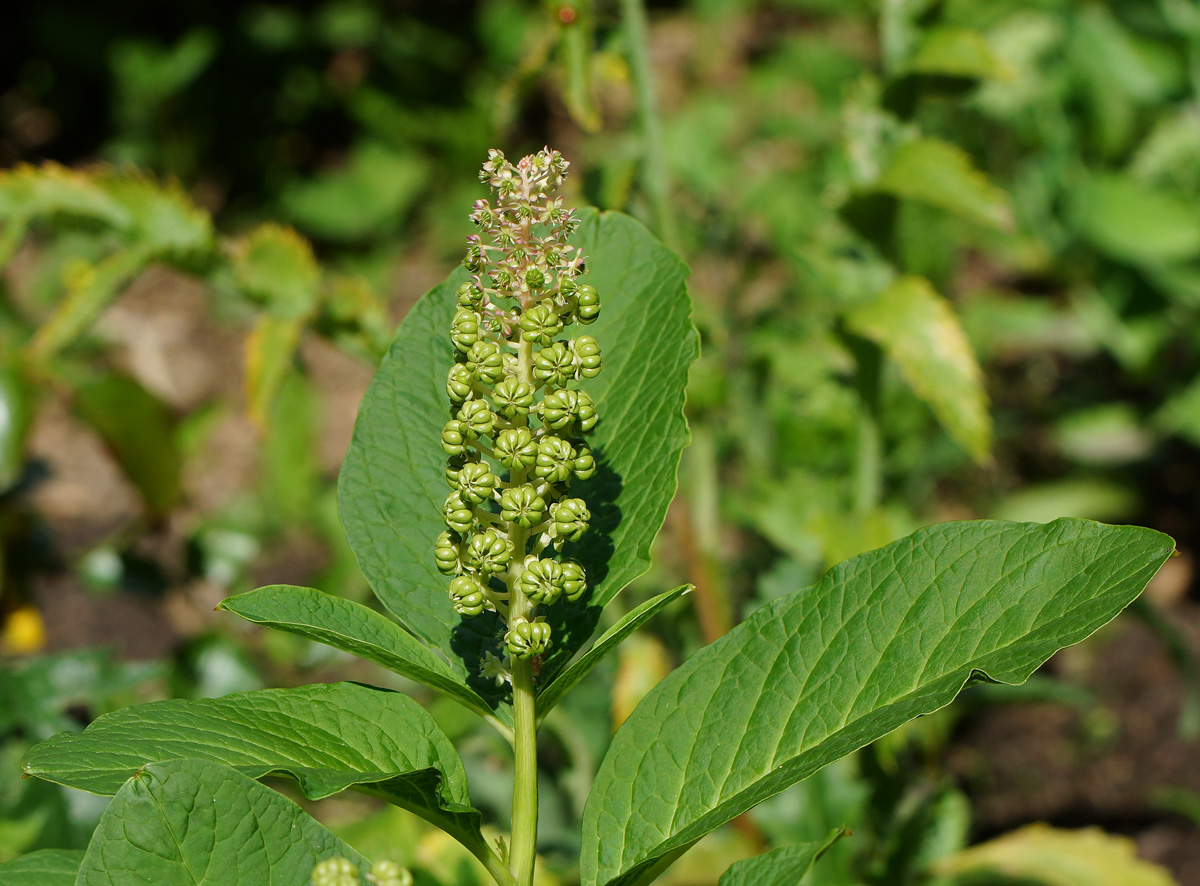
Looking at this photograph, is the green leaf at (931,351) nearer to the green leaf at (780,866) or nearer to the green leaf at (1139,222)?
the green leaf at (780,866)

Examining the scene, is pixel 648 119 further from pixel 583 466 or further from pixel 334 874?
pixel 334 874

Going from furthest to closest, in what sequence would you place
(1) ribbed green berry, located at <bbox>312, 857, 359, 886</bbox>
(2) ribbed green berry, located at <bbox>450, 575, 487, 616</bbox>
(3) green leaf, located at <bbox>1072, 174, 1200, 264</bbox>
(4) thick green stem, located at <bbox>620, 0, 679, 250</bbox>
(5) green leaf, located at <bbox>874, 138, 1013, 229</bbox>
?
(3) green leaf, located at <bbox>1072, 174, 1200, 264</bbox> < (4) thick green stem, located at <bbox>620, 0, 679, 250</bbox> < (5) green leaf, located at <bbox>874, 138, 1013, 229</bbox> < (2) ribbed green berry, located at <bbox>450, 575, 487, 616</bbox> < (1) ribbed green berry, located at <bbox>312, 857, 359, 886</bbox>

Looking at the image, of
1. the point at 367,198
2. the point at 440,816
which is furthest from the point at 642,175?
the point at 367,198

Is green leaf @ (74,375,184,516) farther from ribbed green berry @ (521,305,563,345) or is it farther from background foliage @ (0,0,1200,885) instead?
ribbed green berry @ (521,305,563,345)

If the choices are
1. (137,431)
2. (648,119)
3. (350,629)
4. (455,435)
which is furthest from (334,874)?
(137,431)

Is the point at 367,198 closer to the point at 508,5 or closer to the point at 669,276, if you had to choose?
the point at 508,5

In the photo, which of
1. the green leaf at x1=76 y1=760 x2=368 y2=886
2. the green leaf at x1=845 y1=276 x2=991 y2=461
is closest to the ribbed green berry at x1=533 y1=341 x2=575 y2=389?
the green leaf at x1=76 y1=760 x2=368 y2=886

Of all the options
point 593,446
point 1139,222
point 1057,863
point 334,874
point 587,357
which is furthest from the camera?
point 1139,222
